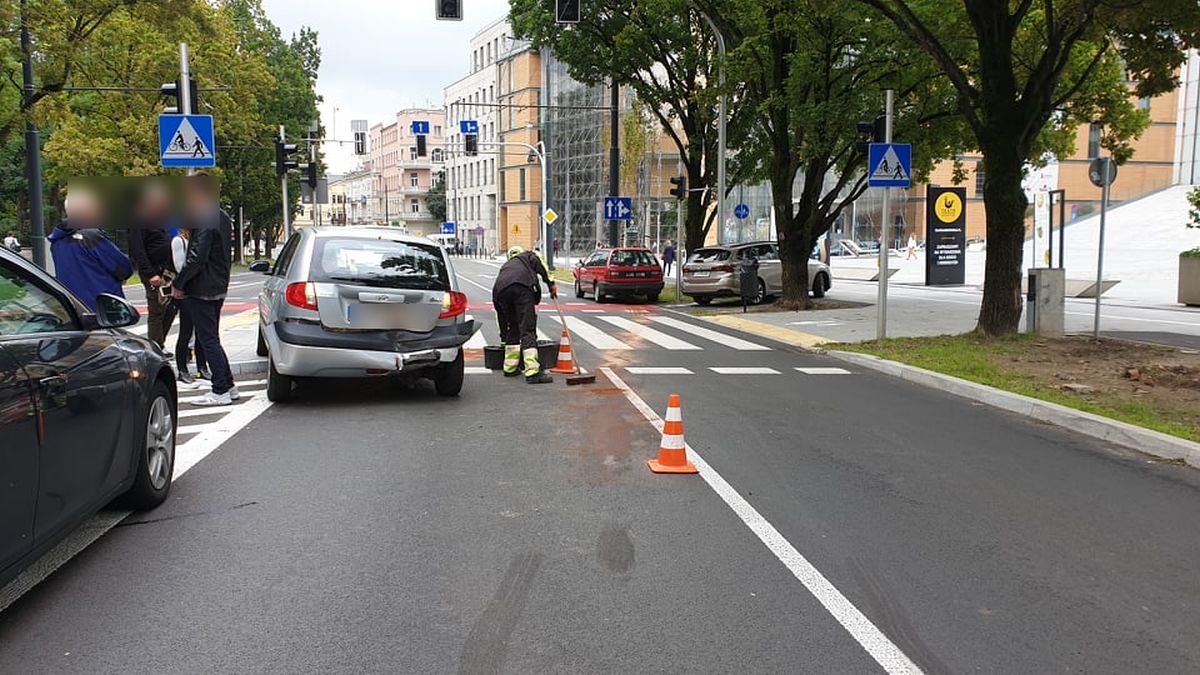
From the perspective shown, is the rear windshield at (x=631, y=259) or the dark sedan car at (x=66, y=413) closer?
the dark sedan car at (x=66, y=413)

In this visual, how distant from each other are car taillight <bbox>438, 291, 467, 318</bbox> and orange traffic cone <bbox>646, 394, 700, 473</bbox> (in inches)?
122

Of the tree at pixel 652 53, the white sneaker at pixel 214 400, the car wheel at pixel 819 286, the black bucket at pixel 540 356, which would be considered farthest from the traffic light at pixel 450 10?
the car wheel at pixel 819 286

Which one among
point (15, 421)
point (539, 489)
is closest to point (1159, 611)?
point (539, 489)

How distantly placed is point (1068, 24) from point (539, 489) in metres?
11.0

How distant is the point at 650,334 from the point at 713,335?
1140 mm

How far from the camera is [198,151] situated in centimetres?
1156

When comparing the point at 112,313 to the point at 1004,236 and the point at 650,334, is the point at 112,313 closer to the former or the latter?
the point at 650,334

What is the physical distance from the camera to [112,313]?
487 cm

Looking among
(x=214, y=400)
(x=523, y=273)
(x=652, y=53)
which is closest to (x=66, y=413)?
(x=214, y=400)

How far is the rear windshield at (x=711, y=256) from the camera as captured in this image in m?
23.2

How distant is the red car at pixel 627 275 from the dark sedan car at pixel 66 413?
773 inches

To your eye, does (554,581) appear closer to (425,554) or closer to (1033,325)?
(425,554)

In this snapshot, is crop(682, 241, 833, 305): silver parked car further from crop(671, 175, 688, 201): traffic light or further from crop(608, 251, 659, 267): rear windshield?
crop(671, 175, 688, 201): traffic light

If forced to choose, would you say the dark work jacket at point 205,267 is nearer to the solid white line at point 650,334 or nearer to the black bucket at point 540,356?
the black bucket at point 540,356
